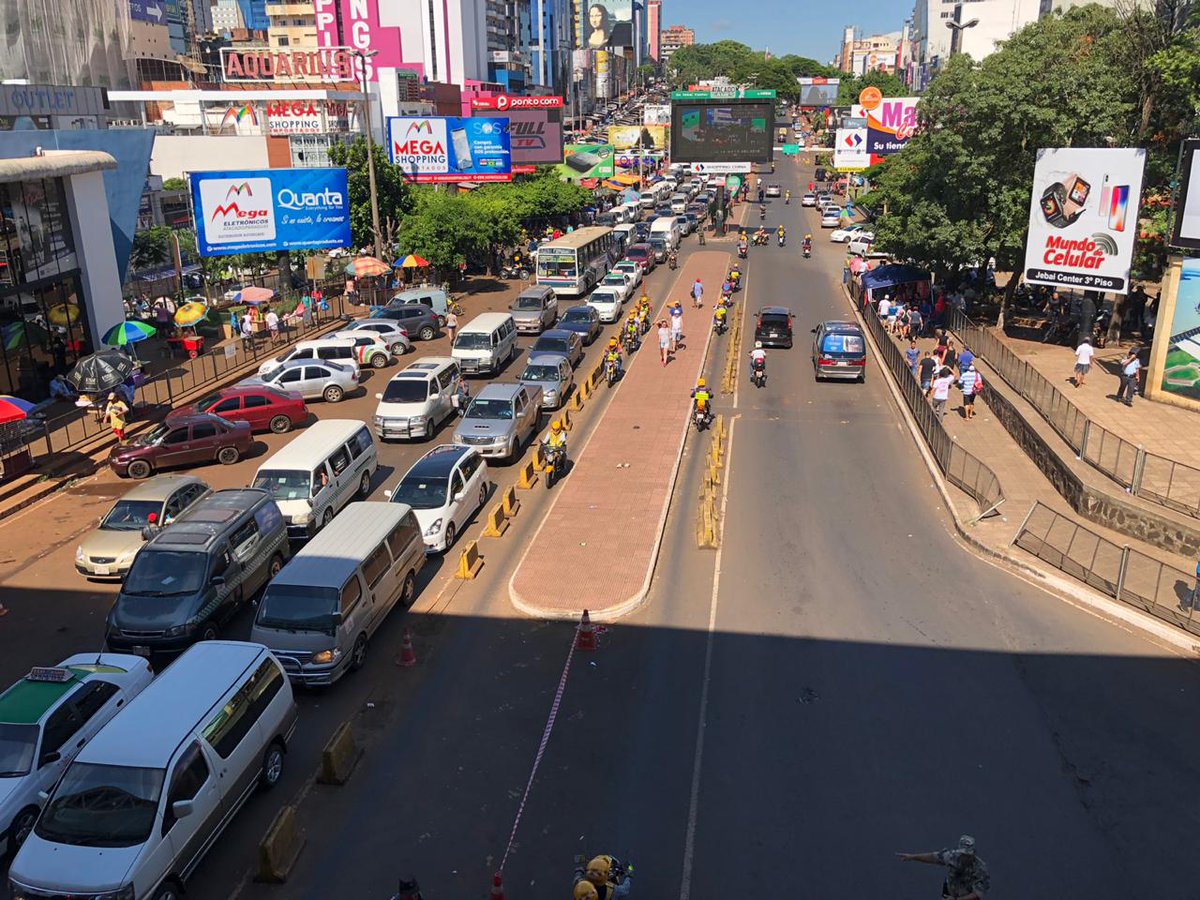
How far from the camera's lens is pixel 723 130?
A: 217ft

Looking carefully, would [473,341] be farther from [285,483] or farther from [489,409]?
[285,483]

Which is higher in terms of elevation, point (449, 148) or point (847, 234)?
point (449, 148)

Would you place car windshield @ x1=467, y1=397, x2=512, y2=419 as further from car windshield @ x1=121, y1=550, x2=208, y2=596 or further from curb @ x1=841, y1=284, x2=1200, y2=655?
curb @ x1=841, y1=284, x2=1200, y2=655

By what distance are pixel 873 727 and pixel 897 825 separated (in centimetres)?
210

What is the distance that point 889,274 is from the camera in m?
42.8

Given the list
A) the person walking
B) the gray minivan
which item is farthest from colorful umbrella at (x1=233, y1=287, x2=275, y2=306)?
the person walking

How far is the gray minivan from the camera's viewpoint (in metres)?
14.8

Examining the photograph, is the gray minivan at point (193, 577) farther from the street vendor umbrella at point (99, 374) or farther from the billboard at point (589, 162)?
the billboard at point (589, 162)

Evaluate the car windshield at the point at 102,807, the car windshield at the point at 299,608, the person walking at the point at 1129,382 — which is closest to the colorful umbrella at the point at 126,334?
the car windshield at the point at 299,608

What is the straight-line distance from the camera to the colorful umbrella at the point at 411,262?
4597 cm

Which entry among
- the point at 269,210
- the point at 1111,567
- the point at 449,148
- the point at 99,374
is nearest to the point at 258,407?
the point at 99,374

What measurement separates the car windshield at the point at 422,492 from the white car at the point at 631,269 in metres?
29.5

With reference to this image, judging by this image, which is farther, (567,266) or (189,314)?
(567,266)

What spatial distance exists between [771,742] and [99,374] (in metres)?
21.6
